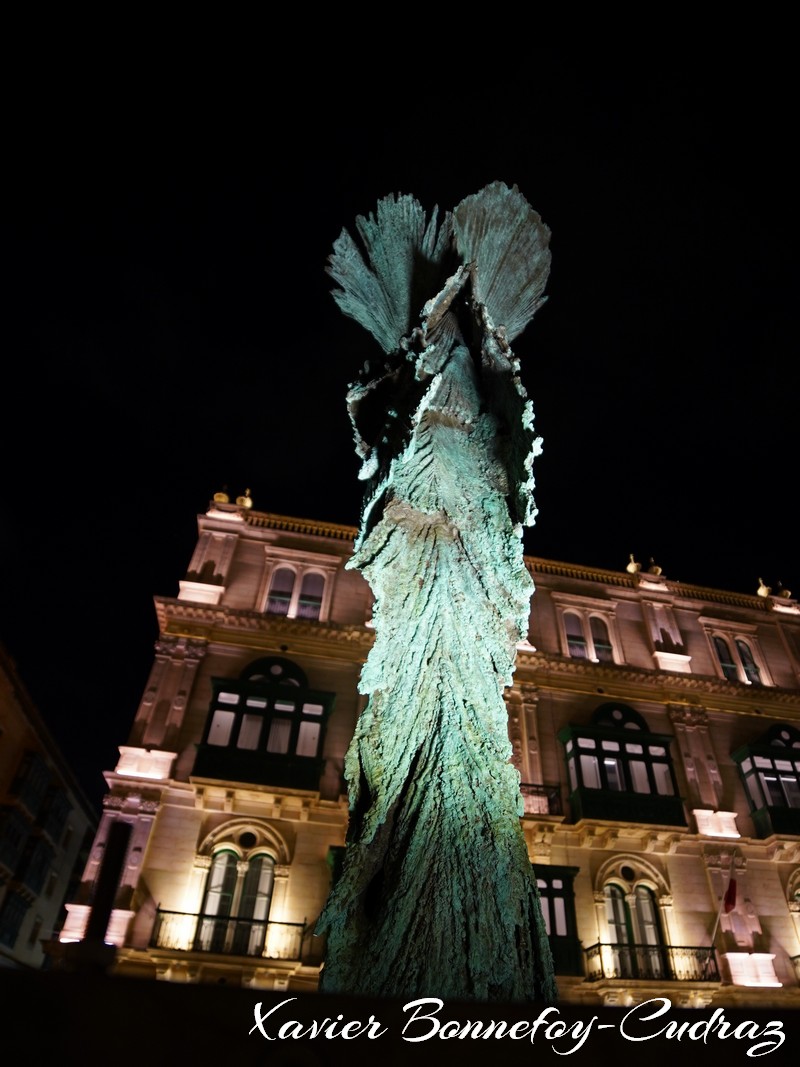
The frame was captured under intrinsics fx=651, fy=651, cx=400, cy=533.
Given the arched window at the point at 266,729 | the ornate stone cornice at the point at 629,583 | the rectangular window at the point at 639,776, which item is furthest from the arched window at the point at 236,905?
the ornate stone cornice at the point at 629,583

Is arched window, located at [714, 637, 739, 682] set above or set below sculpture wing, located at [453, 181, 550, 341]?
above

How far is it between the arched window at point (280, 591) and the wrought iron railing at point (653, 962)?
40.7 ft

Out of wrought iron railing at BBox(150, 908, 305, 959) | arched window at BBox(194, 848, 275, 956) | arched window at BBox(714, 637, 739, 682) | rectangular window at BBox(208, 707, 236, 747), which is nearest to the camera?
wrought iron railing at BBox(150, 908, 305, 959)

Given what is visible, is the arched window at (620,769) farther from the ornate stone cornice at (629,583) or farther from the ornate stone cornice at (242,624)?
the ornate stone cornice at (242,624)

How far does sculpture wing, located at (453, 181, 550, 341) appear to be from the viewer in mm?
8266

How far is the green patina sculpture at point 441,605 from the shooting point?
163 inches

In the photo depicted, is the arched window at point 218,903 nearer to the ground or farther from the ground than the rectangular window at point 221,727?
nearer to the ground

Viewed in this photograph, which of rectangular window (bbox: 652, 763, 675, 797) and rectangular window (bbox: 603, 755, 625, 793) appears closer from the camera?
rectangular window (bbox: 603, 755, 625, 793)

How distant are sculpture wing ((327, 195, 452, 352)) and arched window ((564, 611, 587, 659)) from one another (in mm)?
15713

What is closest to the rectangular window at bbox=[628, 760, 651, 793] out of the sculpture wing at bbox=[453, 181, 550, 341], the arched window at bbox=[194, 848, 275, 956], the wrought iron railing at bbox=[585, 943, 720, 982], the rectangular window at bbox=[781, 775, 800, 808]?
the wrought iron railing at bbox=[585, 943, 720, 982]

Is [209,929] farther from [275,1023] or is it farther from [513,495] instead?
[275,1023]

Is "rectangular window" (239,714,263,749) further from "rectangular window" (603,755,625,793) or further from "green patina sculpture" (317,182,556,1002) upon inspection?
"green patina sculpture" (317,182,556,1002)

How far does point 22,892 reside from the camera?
2903 cm

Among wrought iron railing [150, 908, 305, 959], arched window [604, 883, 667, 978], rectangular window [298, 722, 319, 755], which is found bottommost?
wrought iron railing [150, 908, 305, 959]
